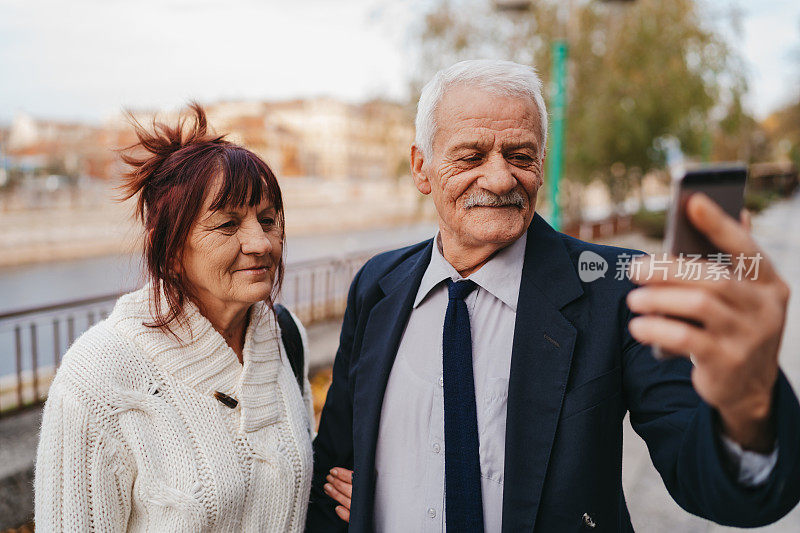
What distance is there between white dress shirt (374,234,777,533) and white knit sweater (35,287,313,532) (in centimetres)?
32

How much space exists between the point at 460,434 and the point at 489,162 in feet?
2.32

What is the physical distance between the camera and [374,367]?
1.69 metres

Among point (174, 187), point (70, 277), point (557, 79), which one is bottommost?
point (70, 277)

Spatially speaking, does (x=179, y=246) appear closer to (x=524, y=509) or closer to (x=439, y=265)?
(x=439, y=265)

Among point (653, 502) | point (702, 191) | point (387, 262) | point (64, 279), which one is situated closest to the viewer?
point (702, 191)

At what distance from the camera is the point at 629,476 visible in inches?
153

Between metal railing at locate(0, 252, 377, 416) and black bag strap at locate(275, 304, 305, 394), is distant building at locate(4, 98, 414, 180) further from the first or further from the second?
black bag strap at locate(275, 304, 305, 394)

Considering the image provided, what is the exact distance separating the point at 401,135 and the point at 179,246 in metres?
10.6

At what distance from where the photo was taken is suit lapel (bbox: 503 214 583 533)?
1.37 m

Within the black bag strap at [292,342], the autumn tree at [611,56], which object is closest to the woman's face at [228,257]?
the black bag strap at [292,342]

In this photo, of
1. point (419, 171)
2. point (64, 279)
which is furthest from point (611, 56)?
point (64, 279)

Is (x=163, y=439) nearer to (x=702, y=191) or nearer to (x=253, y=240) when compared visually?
(x=253, y=240)

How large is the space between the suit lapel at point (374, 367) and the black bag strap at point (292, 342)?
1.21ft

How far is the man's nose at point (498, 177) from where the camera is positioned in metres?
1.50
